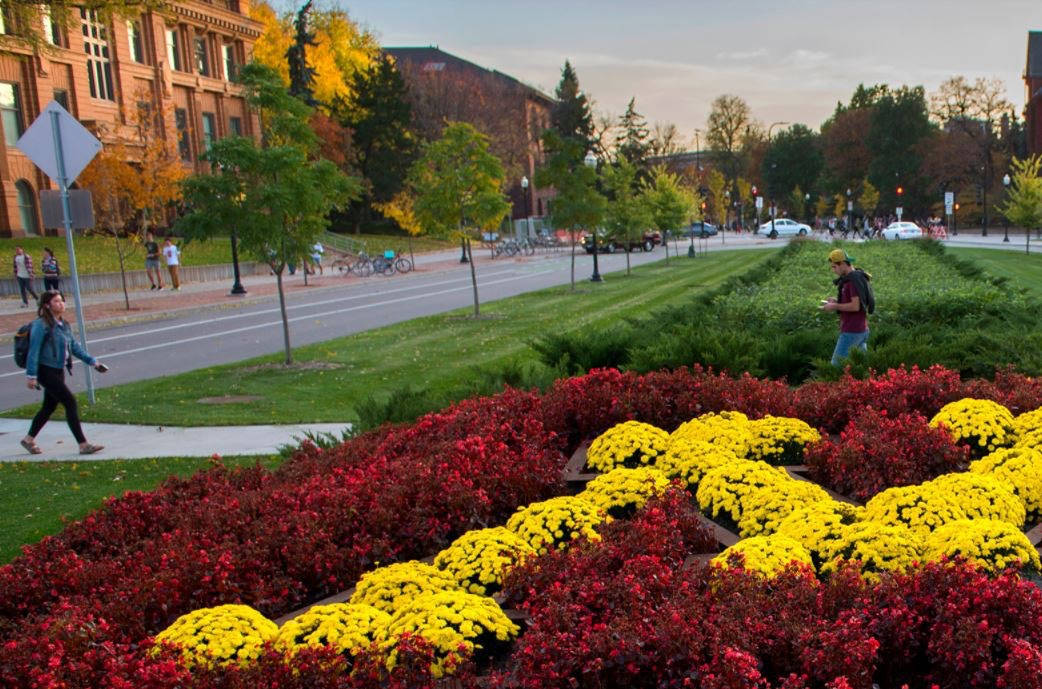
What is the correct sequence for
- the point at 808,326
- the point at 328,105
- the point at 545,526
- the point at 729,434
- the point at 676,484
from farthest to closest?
the point at 328,105, the point at 808,326, the point at 729,434, the point at 676,484, the point at 545,526

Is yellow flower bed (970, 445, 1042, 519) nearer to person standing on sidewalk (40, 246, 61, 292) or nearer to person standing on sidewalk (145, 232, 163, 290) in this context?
person standing on sidewalk (40, 246, 61, 292)

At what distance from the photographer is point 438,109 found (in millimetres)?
71625

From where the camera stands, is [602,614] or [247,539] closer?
[602,614]

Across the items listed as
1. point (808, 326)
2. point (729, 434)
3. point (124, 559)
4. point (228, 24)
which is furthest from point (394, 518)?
point (228, 24)

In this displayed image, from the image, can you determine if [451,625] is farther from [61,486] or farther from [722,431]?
[61,486]

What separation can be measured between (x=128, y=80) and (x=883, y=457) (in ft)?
170

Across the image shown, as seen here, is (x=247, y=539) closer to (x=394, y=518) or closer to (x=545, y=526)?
(x=394, y=518)

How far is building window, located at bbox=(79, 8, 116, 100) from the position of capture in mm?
46312

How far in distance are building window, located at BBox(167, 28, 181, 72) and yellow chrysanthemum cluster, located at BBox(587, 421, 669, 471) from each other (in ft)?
180

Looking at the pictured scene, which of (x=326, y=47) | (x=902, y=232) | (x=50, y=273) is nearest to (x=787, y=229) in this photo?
(x=902, y=232)

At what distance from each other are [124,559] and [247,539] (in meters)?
0.54

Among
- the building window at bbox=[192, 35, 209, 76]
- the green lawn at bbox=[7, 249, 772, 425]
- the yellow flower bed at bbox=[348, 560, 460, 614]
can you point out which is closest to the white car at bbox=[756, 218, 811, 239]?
the building window at bbox=[192, 35, 209, 76]

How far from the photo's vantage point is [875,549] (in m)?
3.47

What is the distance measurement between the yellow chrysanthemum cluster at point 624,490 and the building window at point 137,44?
171 feet
